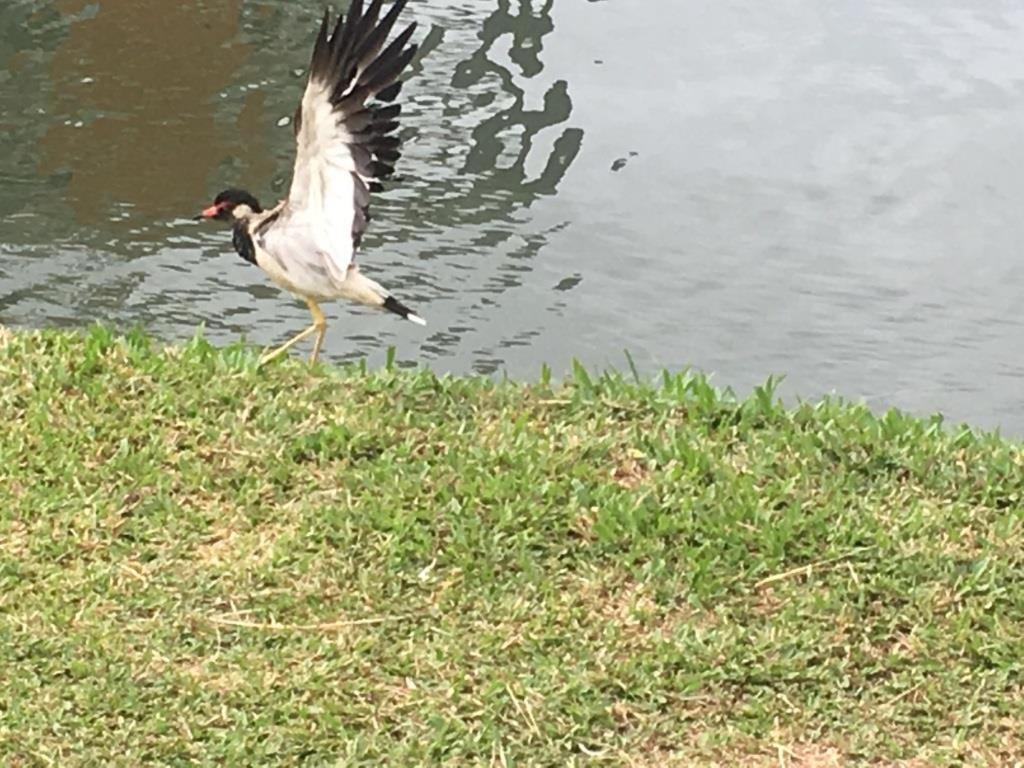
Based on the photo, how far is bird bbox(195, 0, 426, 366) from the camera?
157 inches

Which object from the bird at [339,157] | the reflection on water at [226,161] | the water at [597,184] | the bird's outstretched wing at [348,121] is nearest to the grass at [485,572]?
the bird at [339,157]

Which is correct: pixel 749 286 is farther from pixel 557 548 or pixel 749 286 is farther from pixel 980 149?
pixel 557 548

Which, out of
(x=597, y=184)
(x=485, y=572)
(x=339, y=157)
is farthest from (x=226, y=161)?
(x=485, y=572)

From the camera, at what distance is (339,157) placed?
4.10 metres

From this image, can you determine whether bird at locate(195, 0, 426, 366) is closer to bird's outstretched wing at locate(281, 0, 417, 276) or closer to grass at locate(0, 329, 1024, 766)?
bird's outstretched wing at locate(281, 0, 417, 276)

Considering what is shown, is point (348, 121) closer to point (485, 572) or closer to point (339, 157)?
point (339, 157)

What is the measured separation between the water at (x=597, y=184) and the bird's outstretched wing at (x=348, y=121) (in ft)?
5.13

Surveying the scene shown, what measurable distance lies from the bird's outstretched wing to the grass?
45 cm

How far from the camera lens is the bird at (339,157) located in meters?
4.00

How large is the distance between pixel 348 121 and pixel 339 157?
105 mm

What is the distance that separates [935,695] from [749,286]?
3624 millimetres

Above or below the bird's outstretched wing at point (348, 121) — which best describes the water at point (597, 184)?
below

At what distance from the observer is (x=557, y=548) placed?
3.44 meters

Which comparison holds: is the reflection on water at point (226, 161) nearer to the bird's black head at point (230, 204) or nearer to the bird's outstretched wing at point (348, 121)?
the bird's black head at point (230, 204)
